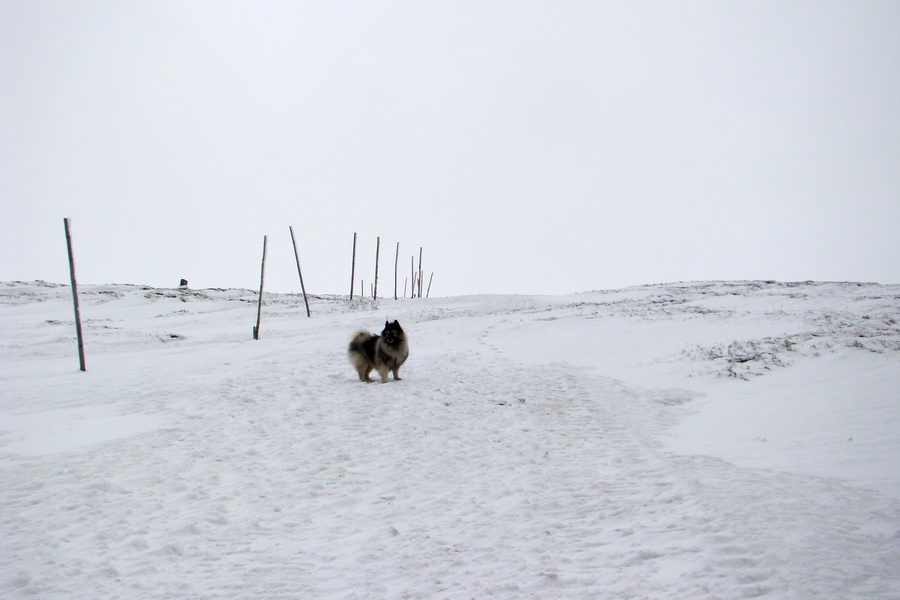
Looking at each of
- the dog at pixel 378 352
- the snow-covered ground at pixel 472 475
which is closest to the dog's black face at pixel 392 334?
the dog at pixel 378 352

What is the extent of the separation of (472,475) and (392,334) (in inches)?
247

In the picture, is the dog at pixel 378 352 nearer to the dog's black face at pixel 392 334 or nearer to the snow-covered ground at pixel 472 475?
the dog's black face at pixel 392 334

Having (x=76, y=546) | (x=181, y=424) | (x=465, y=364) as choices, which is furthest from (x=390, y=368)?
(x=76, y=546)

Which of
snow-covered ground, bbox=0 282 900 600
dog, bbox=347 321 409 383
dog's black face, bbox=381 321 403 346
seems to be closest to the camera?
snow-covered ground, bbox=0 282 900 600

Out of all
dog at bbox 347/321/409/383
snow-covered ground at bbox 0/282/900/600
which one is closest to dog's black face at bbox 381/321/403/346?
dog at bbox 347/321/409/383

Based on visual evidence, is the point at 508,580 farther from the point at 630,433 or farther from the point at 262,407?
the point at 262,407

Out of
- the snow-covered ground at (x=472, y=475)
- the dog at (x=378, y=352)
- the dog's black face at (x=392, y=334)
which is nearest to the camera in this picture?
the snow-covered ground at (x=472, y=475)

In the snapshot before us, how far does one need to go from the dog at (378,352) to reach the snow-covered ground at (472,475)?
44 centimetres

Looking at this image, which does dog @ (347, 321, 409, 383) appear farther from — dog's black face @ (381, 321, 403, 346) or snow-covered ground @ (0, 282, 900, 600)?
snow-covered ground @ (0, 282, 900, 600)

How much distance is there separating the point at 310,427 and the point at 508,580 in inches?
226

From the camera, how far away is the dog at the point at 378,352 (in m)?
12.9

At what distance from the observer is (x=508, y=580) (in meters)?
4.28

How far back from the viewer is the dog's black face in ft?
41.6

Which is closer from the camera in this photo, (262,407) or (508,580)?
(508,580)
